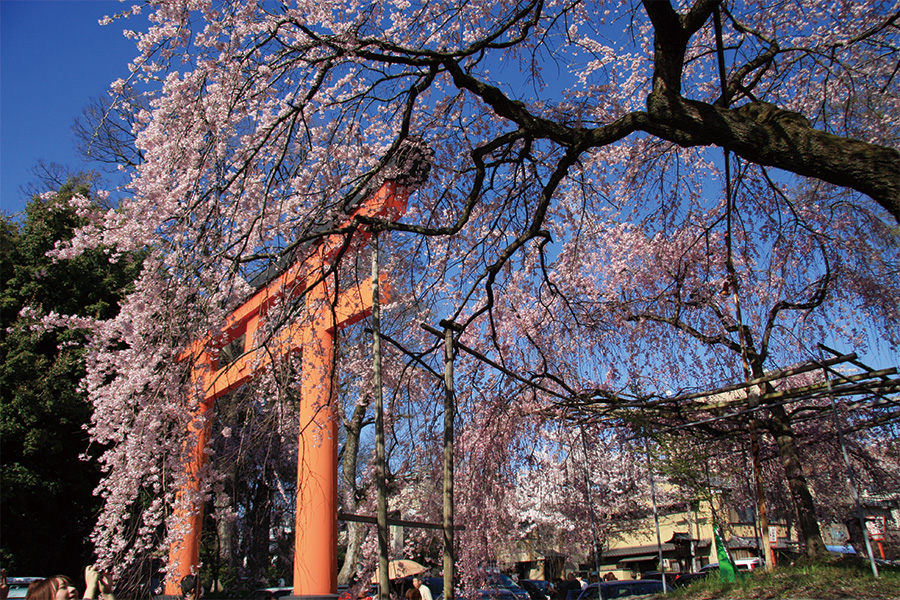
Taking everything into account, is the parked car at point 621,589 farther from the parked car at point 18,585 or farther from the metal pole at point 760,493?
the parked car at point 18,585

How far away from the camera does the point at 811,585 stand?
5.60 metres

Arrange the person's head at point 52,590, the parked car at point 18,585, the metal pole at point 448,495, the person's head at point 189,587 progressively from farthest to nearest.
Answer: the parked car at point 18,585 → the person's head at point 189,587 → the metal pole at point 448,495 → the person's head at point 52,590

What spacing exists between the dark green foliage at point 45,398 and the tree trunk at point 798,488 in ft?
38.7

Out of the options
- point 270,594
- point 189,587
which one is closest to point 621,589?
point 189,587

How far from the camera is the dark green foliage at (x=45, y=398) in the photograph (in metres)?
11.4

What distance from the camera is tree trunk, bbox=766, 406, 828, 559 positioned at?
7633 millimetres

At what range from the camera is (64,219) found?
13.9 m

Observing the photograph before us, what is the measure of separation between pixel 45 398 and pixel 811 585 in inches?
555

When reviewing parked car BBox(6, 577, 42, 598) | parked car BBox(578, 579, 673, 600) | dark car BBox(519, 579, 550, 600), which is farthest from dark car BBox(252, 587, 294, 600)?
parked car BBox(578, 579, 673, 600)

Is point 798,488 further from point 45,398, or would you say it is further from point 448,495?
point 45,398

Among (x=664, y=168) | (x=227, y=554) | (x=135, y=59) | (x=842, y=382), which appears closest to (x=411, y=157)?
(x=135, y=59)

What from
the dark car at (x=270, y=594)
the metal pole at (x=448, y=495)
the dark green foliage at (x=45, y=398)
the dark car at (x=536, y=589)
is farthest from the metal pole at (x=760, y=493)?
the dark green foliage at (x=45, y=398)

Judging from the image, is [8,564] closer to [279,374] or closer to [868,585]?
[279,374]

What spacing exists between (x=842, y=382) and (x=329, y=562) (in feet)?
23.0
